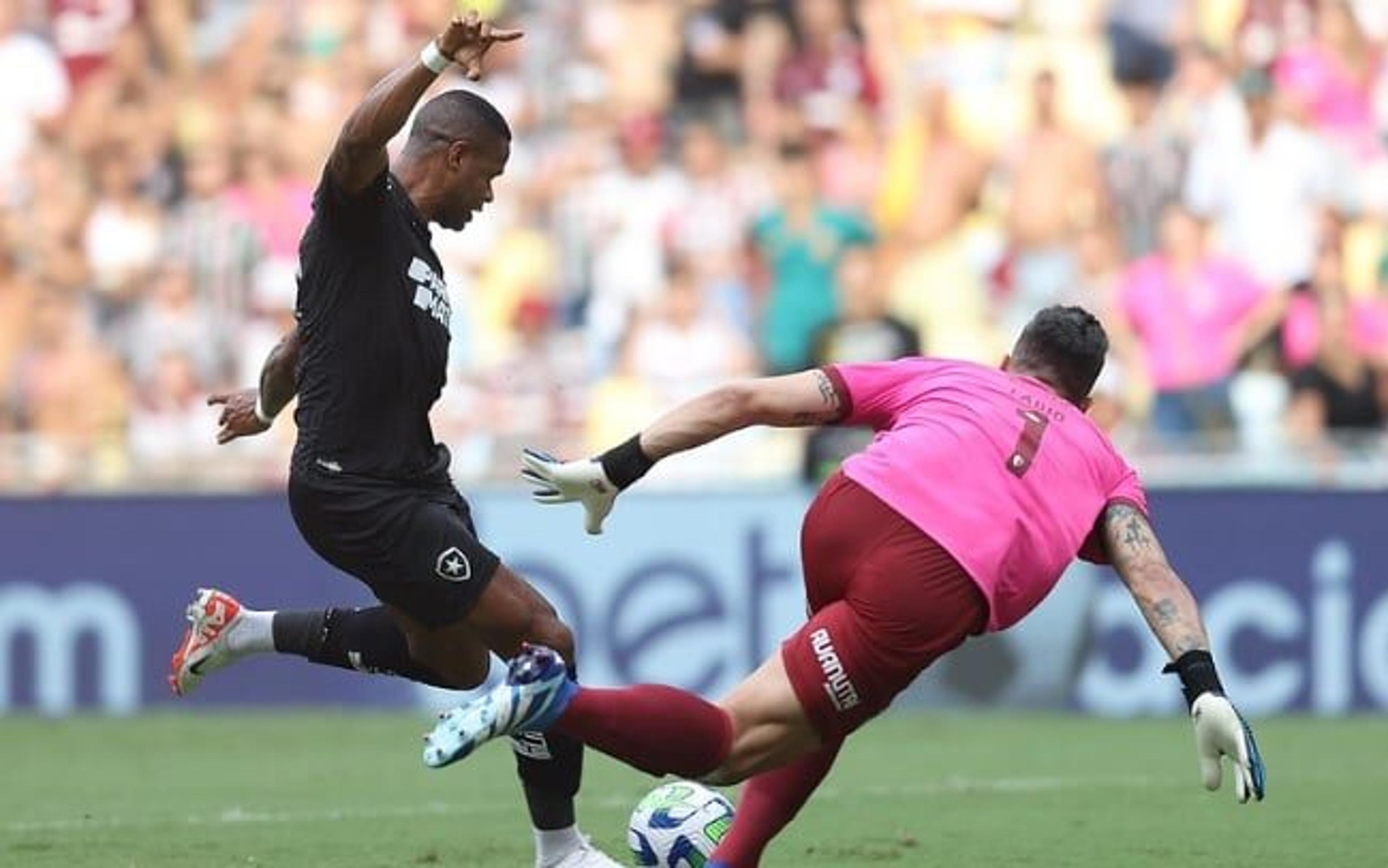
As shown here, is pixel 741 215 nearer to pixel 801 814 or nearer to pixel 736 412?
pixel 801 814

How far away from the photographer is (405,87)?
8711 millimetres

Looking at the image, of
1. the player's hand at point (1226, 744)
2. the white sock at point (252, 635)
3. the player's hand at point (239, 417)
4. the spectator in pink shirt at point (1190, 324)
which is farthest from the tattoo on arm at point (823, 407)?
the spectator in pink shirt at point (1190, 324)

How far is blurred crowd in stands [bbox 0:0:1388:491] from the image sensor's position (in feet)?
59.3

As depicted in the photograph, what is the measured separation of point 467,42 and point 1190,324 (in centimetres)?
1024

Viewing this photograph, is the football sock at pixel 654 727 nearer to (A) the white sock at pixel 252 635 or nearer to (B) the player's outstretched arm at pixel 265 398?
(B) the player's outstretched arm at pixel 265 398

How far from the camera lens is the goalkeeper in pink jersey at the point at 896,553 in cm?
813

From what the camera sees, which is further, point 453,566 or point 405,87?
point 453,566

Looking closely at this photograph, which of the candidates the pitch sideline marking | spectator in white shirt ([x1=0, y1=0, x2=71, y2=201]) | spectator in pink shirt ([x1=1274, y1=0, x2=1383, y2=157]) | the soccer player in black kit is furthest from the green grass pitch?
spectator in white shirt ([x1=0, y1=0, x2=71, y2=201])

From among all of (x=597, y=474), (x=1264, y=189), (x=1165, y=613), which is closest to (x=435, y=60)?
(x=597, y=474)

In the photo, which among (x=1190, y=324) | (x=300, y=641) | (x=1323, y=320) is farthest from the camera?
(x=1190, y=324)

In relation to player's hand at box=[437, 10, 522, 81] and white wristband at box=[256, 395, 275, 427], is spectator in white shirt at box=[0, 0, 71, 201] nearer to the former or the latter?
white wristband at box=[256, 395, 275, 427]

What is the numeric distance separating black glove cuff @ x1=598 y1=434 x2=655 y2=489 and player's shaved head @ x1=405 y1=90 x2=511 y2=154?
1.51m

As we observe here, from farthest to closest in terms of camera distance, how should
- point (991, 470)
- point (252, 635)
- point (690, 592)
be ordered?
point (690, 592) → point (252, 635) → point (991, 470)

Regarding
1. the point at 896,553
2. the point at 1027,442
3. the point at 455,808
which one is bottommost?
the point at 455,808
